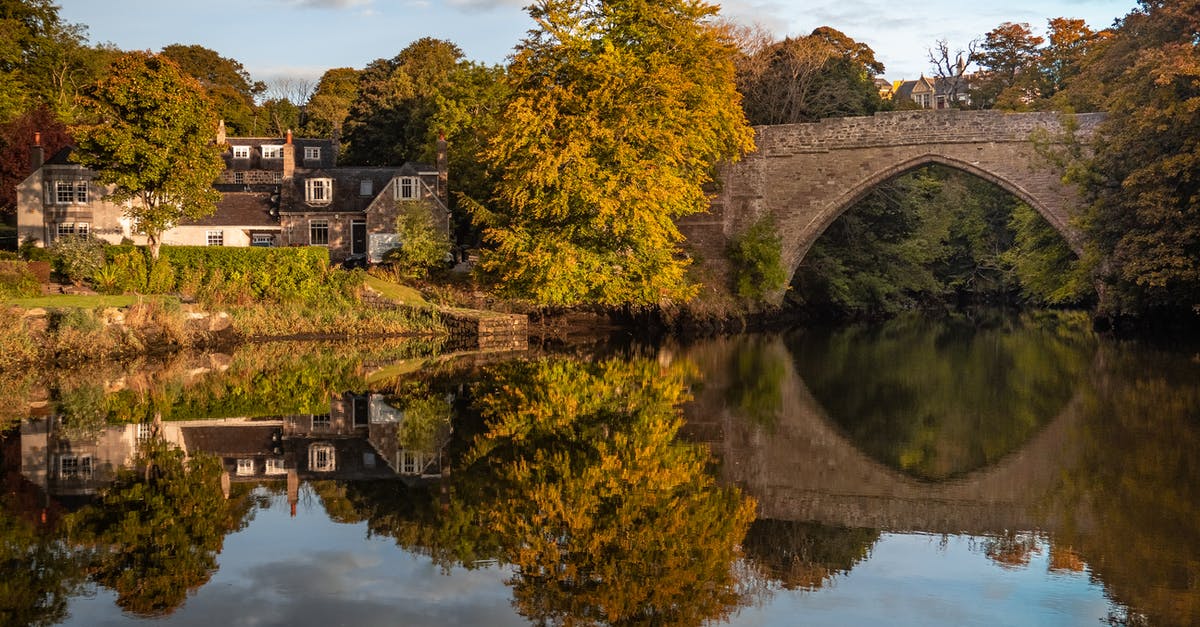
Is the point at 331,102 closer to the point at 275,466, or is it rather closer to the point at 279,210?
the point at 279,210

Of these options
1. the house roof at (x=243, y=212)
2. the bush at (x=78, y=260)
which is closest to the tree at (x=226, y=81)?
the house roof at (x=243, y=212)

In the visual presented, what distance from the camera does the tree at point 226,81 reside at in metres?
63.0

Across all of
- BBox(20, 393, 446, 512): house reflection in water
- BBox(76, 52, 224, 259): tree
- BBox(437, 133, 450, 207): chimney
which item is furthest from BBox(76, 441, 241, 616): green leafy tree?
BBox(437, 133, 450, 207): chimney

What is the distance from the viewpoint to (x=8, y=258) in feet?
83.8

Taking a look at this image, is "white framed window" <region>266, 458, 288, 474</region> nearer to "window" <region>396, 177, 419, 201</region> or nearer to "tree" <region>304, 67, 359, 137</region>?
"window" <region>396, 177, 419, 201</region>

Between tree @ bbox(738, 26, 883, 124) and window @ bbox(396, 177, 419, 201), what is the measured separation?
1111 centimetres

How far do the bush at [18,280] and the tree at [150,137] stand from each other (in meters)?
3.76

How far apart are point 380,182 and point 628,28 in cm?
1288

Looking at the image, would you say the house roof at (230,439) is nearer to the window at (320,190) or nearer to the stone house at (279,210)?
the stone house at (279,210)

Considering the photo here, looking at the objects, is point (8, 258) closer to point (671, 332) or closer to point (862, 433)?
point (671, 332)

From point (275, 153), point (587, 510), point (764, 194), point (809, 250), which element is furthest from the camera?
point (275, 153)

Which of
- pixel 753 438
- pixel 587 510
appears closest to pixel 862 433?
pixel 753 438

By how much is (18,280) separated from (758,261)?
18.5m

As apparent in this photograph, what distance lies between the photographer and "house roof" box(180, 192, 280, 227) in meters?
37.1
